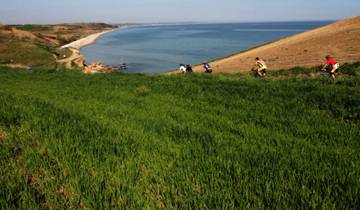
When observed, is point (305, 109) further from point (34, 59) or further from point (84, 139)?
point (34, 59)

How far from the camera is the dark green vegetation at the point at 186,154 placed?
168 inches

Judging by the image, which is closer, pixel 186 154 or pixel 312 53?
Result: pixel 186 154

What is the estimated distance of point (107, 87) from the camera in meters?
16.2

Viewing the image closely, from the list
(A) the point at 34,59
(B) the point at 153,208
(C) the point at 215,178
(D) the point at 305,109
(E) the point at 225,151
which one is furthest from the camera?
(A) the point at 34,59

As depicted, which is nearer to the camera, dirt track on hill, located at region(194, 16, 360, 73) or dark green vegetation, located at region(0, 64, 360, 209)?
dark green vegetation, located at region(0, 64, 360, 209)

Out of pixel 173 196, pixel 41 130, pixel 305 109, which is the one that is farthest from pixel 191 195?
pixel 305 109

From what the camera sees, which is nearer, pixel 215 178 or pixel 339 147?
pixel 215 178

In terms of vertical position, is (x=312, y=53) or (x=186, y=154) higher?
(x=312, y=53)

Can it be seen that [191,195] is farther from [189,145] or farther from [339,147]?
[339,147]

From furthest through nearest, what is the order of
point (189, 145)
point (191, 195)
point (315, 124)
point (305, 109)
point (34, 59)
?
point (34, 59)
point (305, 109)
point (315, 124)
point (189, 145)
point (191, 195)

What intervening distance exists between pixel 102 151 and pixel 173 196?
2.13 metres

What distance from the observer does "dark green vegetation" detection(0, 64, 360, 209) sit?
168 inches

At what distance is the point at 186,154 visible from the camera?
5.95 metres

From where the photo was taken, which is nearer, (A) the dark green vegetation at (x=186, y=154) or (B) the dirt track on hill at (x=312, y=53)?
(A) the dark green vegetation at (x=186, y=154)
